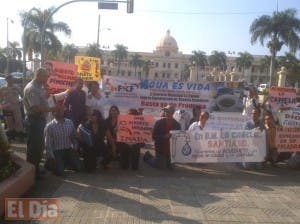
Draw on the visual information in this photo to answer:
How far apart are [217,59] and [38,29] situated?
218ft

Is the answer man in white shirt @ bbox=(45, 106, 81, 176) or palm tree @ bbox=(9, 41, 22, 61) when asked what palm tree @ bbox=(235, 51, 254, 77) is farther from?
man in white shirt @ bbox=(45, 106, 81, 176)

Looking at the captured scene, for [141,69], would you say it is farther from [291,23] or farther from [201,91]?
[201,91]

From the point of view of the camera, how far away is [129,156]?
8.69 metres

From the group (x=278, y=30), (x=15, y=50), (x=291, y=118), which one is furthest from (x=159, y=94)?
(x=15, y=50)

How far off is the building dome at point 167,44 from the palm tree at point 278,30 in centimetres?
8351

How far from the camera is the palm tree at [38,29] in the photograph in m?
39.7

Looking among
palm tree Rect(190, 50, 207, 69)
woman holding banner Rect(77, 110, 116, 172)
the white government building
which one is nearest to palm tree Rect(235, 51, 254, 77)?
palm tree Rect(190, 50, 207, 69)

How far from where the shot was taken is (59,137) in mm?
7855

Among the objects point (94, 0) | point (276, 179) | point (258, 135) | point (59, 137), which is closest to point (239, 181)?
point (276, 179)

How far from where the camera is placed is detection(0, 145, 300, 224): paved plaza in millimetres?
5840

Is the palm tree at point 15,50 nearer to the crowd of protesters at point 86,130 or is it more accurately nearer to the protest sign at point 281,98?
the crowd of protesters at point 86,130

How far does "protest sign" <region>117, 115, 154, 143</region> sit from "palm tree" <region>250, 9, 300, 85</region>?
120 feet

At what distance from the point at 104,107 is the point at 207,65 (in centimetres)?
9463

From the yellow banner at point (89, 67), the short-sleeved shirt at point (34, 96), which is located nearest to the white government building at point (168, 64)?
the yellow banner at point (89, 67)
